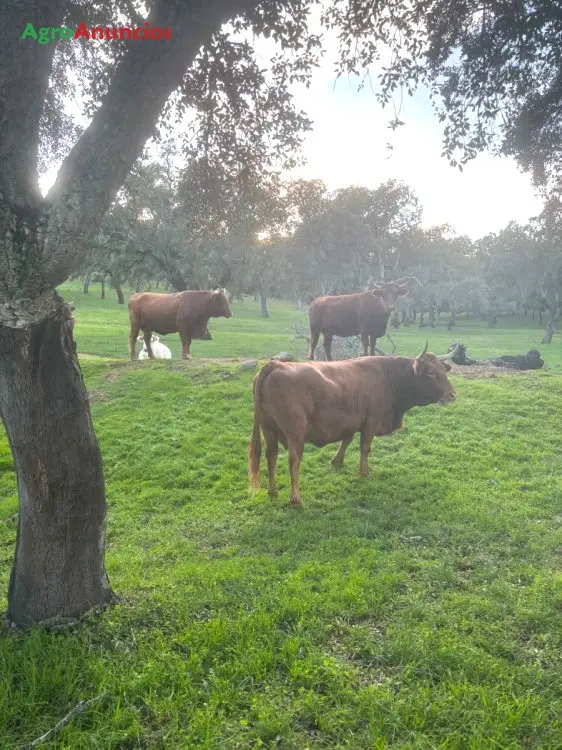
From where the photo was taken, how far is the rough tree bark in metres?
3.93

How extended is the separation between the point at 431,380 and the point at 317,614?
5652mm

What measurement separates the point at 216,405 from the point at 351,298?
243 inches

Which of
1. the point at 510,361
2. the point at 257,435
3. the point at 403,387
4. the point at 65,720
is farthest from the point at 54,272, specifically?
the point at 510,361

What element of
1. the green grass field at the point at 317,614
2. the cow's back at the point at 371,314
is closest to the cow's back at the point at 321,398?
the green grass field at the point at 317,614

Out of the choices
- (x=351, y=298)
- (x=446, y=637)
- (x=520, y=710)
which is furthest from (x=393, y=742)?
(x=351, y=298)

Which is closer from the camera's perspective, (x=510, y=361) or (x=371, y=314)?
(x=371, y=314)

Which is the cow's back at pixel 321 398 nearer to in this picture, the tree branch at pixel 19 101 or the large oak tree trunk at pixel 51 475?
the large oak tree trunk at pixel 51 475

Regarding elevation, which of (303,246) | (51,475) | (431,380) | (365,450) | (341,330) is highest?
(303,246)

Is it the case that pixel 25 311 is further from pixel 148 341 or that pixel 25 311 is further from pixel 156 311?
pixel 148 341

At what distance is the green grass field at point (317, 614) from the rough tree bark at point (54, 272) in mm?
622

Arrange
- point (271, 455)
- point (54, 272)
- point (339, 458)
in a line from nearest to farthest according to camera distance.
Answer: point (54, 272)
point (271, 455)
point (339, 458)

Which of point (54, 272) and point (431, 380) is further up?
point (54, 272)

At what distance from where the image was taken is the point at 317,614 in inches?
186

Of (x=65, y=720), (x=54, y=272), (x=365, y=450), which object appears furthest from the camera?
(x=365, y=450)
